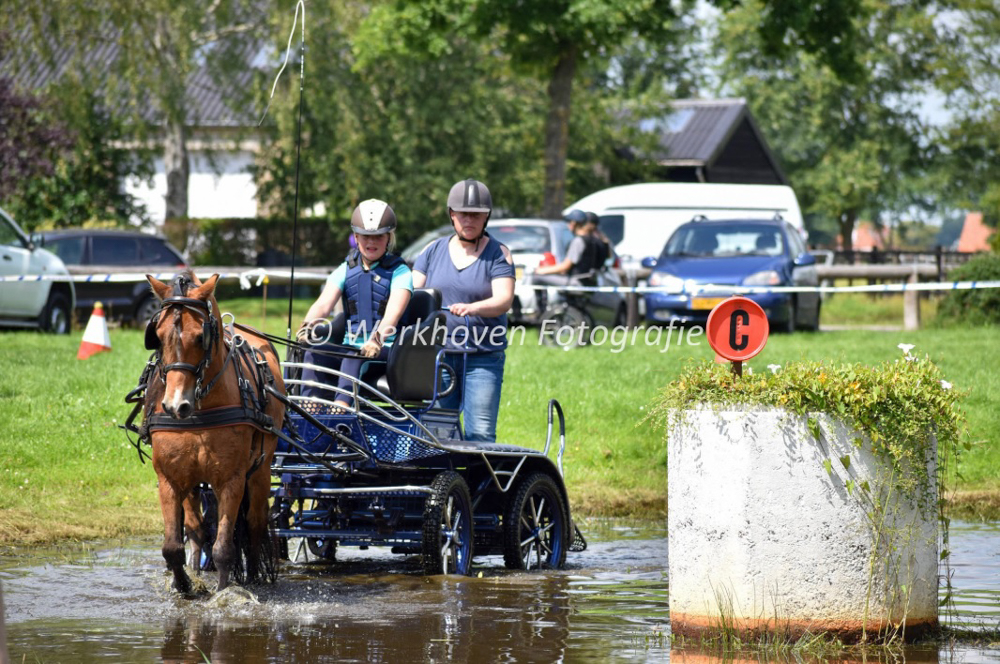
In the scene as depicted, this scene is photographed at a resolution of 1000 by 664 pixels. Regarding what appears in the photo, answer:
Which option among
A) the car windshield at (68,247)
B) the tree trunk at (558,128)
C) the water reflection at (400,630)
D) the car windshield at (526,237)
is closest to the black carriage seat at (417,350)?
the water reflection at (400,630)

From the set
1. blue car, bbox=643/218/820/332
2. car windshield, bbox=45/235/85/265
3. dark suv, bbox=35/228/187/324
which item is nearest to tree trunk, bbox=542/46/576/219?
dark suv, bbox=35/228/187/324

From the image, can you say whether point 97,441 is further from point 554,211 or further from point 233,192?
point 233,192

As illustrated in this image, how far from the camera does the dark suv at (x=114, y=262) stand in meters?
24.8

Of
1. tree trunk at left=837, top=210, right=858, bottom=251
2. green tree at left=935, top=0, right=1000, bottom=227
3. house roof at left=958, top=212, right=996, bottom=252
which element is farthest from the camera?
house roof at left=958, top=212, right=996, bottom=252

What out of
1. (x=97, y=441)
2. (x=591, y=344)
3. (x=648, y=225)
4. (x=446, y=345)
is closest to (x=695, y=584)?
(x=446, y=345)

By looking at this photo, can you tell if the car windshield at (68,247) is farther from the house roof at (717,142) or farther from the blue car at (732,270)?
the house roof at (717,142)

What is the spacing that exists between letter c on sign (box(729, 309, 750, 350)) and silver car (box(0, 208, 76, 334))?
15.3 meters

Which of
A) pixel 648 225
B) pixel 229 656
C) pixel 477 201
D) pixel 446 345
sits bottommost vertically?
pixel 229 656

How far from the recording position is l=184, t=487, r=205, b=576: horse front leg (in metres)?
8.18

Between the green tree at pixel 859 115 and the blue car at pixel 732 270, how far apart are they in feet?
130

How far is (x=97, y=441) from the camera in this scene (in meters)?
12.7

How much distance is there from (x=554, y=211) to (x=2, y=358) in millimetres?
18414

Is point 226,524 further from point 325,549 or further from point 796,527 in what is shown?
point 796,527

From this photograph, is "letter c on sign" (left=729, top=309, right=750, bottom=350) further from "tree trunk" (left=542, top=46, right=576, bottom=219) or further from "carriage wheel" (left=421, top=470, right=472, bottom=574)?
"tree trunk" (left=542, top=46, right=576, bottom=219)
